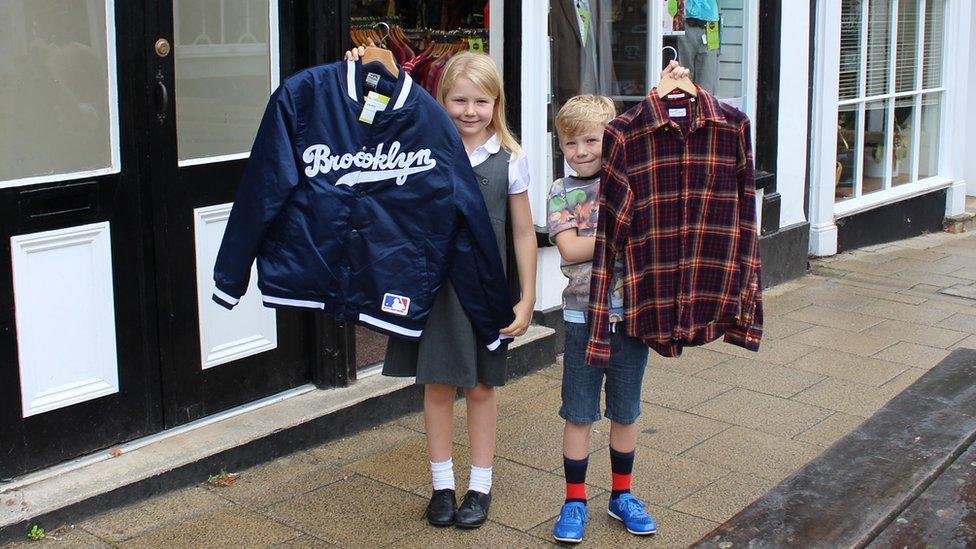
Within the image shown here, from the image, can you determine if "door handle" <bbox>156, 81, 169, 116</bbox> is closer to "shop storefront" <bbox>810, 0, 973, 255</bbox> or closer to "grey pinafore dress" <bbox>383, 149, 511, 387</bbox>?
"grey pinafore dress" <bbox>383, 149, 511, 387</bbox>

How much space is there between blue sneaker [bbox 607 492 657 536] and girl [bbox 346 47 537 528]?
0.45m

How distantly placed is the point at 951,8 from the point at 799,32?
2.91 meters

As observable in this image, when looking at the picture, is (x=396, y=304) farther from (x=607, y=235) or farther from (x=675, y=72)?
(x=675, y=72)

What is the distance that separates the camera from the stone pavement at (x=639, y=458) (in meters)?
3.99

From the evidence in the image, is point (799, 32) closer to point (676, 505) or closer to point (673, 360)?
point (673, 360)

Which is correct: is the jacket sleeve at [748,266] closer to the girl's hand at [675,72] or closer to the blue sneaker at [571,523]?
the girl's hand at [675,72]

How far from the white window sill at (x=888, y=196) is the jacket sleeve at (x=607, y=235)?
224 inches

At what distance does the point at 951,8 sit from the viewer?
10.2 m

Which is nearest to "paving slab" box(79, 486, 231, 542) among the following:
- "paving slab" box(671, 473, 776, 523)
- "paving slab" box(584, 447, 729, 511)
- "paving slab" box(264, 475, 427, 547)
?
"paving slab" box(264, 475, 427, 547)

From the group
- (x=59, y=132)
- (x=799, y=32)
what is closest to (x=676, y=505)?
(x=59, y=132)

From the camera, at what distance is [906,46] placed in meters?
9.74

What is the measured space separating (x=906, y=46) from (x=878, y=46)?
1.70 ft

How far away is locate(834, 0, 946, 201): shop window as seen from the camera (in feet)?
29.8

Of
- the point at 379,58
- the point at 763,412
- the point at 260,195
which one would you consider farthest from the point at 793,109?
the point at 260,195
